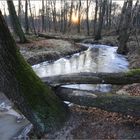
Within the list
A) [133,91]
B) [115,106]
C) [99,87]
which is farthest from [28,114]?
[99,87]

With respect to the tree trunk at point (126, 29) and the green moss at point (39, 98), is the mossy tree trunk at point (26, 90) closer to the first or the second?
the green moss at point (39, 98)

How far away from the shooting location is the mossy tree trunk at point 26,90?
5.20m

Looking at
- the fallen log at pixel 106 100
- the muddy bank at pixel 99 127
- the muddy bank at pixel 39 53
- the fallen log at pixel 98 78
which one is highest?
the fallen log at pixel 98 78

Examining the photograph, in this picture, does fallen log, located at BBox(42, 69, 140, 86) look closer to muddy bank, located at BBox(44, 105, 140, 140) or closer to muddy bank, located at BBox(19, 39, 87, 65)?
muddy bank, located at BBox(44, 105, 140, 140)

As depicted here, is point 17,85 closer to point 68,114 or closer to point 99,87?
point 68,114

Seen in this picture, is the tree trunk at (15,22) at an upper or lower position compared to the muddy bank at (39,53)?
upper

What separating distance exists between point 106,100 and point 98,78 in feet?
3.06

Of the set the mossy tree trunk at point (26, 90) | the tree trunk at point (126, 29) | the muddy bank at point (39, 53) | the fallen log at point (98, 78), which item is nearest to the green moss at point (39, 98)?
the mossy tree trunk at point (26, 90)

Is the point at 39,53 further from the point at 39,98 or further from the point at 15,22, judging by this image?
the point at 39,98

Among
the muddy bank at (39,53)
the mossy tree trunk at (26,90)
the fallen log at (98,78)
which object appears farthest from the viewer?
the muddy bank at (39,53)

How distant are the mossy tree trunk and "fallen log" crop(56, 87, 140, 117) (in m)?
0.36

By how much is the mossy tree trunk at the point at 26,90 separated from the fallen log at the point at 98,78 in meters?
0.54

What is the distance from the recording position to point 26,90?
5617mm

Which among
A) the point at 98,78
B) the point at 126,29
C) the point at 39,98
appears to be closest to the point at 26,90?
the point at 39,98
